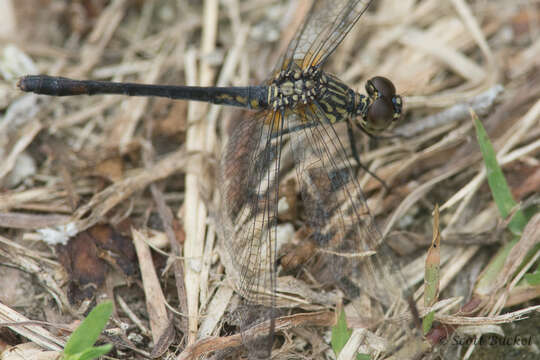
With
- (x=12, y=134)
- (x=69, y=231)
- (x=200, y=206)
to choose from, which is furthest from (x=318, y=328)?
(x=12, y=134)

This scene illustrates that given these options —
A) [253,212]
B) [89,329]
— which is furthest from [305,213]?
[89,329]

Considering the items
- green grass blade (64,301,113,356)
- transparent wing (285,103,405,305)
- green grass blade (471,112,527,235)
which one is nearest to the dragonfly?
transparent wing (285,103,405,305)

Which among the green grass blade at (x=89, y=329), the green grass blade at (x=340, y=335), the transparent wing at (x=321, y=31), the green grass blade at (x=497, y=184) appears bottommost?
the green grass blade at (x=340, y=335)

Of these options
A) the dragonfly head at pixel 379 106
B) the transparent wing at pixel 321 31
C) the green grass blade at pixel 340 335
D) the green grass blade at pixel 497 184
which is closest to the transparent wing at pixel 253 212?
the green grass blade at pixel 340 335

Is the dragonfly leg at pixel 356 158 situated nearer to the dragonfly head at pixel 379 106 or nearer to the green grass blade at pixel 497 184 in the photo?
the dragonfly head at pixel 379 106

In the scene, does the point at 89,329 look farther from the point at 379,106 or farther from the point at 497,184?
the point at 497,184

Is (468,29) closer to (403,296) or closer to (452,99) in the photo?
(452,99)
